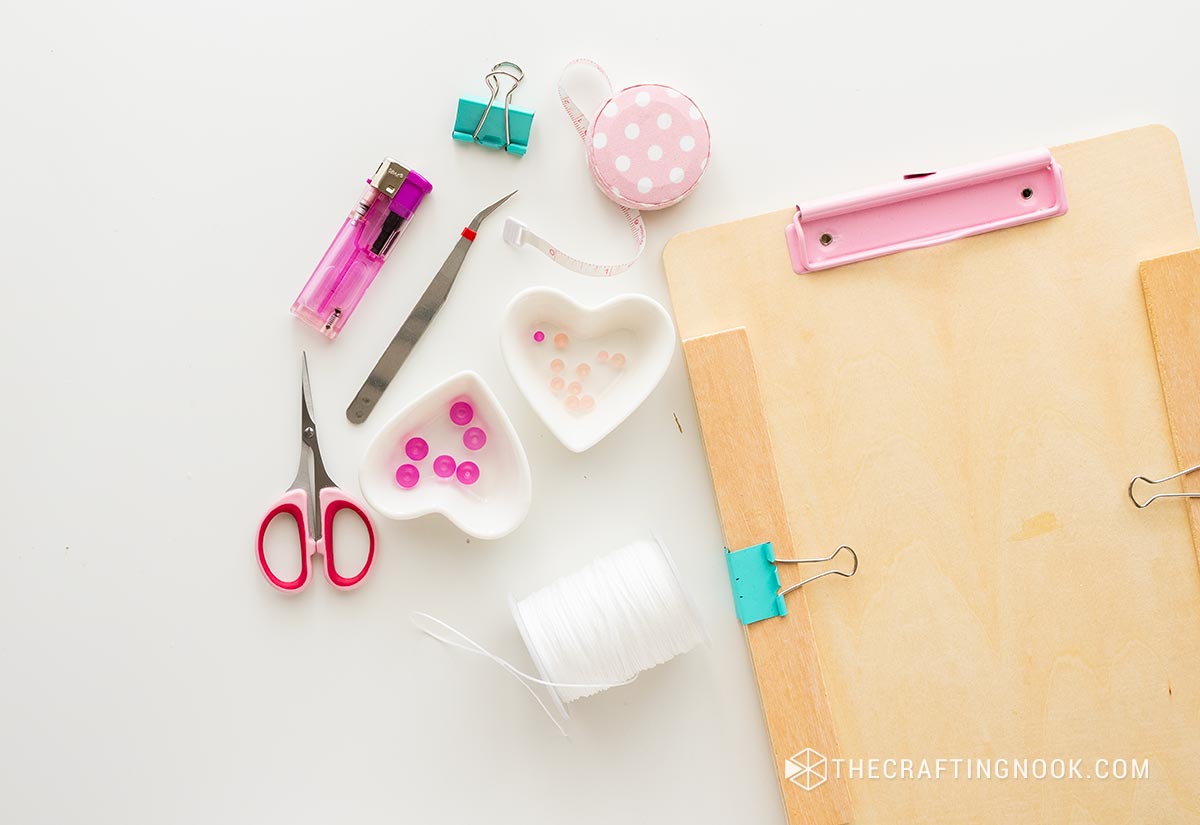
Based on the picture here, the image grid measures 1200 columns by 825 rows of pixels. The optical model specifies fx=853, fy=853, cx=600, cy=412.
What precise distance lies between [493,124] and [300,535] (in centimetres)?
57

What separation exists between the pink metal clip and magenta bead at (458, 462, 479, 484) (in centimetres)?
48

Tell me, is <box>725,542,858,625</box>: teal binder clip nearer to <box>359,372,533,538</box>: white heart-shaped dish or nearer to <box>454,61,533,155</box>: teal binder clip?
<box>359,372,533,538</box>: white heart-shaped dish

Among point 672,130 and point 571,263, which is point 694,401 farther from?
point 672,130

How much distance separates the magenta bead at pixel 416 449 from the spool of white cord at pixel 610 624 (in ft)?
0.72

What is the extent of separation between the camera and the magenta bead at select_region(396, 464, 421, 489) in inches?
41.3

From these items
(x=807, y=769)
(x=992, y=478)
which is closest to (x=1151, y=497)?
(x=992, y=478)

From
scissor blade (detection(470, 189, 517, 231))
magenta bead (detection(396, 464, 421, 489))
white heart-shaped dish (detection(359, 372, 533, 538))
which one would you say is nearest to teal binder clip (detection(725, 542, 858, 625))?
white heart-shaped dish (detection(359, 372, 533, 538))

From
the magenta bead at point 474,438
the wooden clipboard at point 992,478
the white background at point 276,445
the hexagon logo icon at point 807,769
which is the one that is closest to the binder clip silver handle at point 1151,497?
the wooden clipboard at point 992,478

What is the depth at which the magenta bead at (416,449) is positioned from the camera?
1.06 m

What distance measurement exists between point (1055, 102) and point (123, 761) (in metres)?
1.47

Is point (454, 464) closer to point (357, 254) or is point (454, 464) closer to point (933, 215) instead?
point (357, 254)

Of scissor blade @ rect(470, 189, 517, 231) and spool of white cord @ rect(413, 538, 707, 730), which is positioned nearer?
spool of white cord @ rect(413, 538, 707, 730)

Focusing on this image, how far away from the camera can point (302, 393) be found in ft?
3.52

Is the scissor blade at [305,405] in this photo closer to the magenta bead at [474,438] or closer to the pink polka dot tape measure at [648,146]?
the magenta bead at [474,438]
